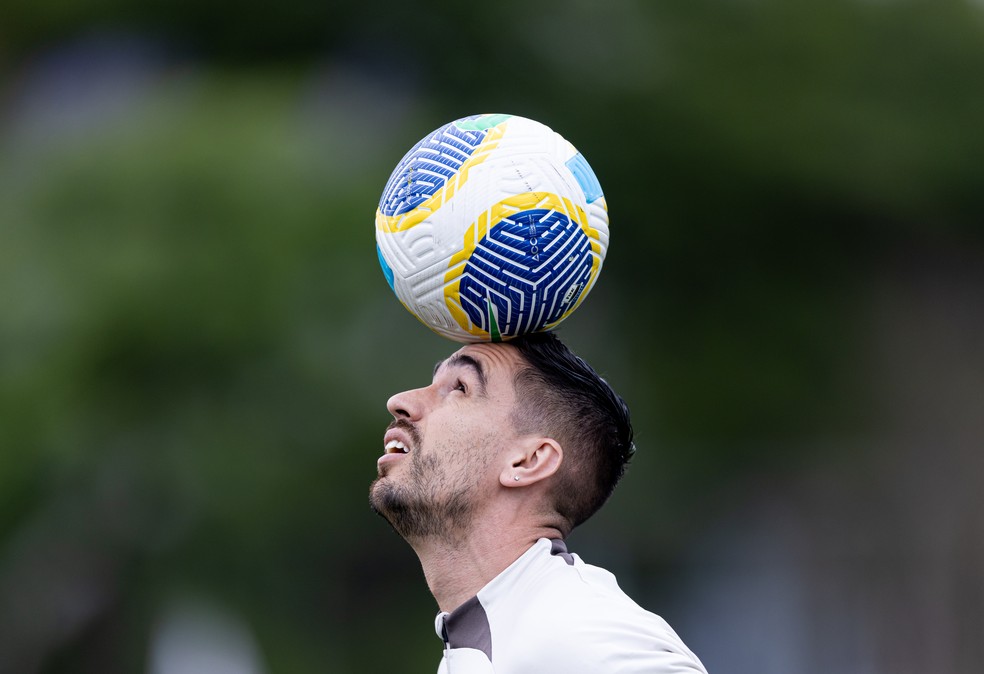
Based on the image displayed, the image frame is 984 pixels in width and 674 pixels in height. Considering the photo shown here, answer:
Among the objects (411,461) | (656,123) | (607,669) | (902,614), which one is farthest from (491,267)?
(902,614)

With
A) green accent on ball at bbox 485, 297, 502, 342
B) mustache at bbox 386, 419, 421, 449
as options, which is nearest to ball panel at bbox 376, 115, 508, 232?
green accent on ball at bbox 485, 297, 502, 342

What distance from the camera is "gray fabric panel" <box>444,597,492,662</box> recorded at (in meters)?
3.23

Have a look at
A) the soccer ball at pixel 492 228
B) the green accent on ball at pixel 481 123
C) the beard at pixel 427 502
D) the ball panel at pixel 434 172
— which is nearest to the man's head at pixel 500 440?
the beard at pixel 427 502

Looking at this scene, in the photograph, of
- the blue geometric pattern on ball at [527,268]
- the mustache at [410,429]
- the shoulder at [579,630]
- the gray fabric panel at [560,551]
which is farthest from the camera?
the mustache at [410,429]

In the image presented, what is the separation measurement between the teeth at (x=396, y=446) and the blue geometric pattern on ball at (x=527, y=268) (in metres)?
0.41

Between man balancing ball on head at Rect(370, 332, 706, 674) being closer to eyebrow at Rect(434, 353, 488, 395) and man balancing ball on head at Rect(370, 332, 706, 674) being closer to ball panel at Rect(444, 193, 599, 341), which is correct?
eyebrow at Rect(434, 353, 488, 395)

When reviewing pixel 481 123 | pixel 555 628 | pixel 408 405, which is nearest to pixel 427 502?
pixel 408 405

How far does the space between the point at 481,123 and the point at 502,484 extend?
3.17 feet

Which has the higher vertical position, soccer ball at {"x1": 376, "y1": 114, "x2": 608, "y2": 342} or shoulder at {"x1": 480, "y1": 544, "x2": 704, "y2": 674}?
soccer ball at {"x1": 376, "y1": 114, "x2": 608, "y2": 342}

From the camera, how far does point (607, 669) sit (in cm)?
284

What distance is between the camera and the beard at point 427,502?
336 centimetres

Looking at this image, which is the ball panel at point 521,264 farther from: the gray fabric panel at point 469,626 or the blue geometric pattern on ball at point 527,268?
the gray fabric panel at point 469,626

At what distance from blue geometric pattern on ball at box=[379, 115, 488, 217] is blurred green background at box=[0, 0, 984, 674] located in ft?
19.9

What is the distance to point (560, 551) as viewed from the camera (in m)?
3.38
